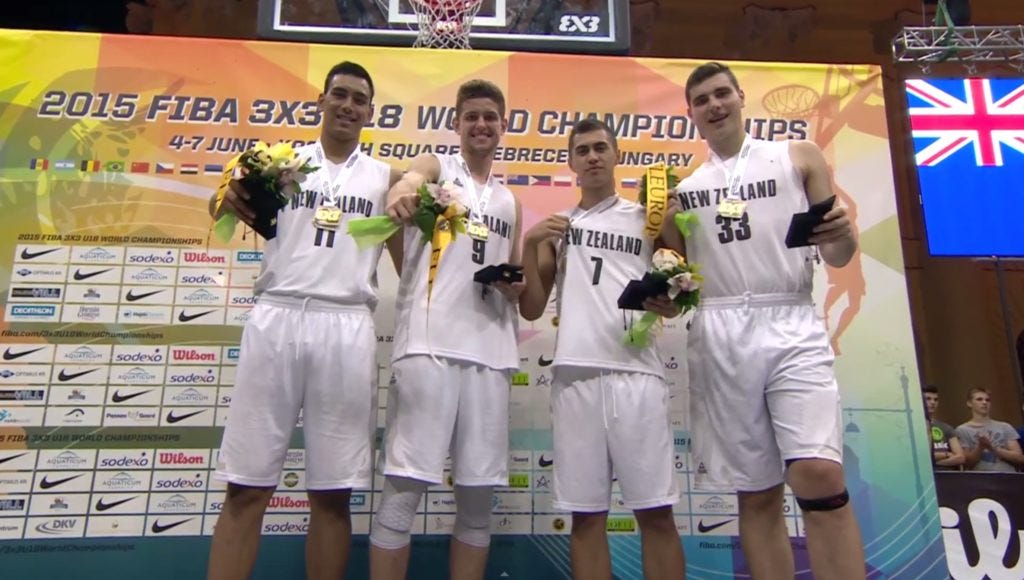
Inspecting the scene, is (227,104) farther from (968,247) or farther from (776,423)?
(968,247)

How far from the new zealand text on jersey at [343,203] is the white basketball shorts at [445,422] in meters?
0.74

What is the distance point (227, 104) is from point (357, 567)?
2.91 meters

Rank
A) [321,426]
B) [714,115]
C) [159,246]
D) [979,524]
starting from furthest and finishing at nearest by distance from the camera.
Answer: [979,524] → [159,246] → [714,115] → [321,426]

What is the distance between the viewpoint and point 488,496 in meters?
3.04

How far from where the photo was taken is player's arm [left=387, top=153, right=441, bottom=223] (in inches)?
116

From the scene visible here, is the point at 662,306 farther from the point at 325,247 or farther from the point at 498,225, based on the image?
the point at 325,247

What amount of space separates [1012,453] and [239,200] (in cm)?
664

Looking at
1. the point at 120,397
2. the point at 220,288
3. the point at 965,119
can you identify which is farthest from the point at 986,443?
the point at 120,397

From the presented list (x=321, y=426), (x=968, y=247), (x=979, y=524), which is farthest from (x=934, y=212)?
(x=321, y=426)

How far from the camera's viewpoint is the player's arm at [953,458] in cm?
593

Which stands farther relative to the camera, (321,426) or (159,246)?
(159,246)

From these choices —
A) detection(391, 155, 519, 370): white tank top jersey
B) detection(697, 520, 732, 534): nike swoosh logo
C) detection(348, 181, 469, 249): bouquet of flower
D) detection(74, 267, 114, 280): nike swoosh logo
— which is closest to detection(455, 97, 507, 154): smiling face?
detection(391, 155, 519, 370): white tank top jersey

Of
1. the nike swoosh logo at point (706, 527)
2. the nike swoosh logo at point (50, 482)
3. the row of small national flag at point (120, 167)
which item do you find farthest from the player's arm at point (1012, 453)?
the nike swoosh logo at point (50, 482)

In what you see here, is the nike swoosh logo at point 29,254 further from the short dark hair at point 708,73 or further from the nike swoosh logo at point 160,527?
the short dark hair at point 708,73
